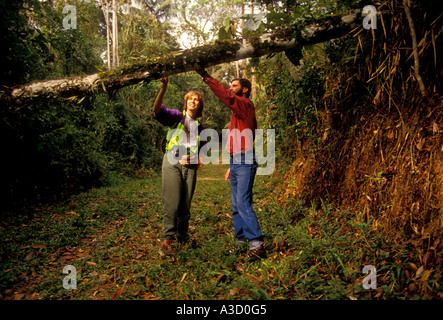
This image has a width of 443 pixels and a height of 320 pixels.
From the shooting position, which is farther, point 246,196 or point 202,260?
point 246,196

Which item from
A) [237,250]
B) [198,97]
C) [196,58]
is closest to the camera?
[196,58]

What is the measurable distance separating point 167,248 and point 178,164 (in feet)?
3.79

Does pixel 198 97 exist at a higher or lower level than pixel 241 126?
higher

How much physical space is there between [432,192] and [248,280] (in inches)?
84.8

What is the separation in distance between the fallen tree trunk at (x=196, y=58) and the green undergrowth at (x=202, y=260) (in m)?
2.10

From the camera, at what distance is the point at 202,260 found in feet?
11.5

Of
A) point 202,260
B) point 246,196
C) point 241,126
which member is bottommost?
point 202,260

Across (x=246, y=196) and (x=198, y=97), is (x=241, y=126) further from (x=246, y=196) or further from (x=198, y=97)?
(x=246, y=196)

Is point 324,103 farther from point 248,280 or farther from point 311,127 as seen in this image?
point 248,280

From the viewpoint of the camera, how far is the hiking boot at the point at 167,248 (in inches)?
143

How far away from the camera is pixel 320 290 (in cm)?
255

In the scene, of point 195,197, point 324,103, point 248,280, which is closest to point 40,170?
point 195,197

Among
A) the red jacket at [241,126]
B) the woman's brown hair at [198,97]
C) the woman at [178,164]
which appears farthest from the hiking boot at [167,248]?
the woman's brown hair at [198,97]

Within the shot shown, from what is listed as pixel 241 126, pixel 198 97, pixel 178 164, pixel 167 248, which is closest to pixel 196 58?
pixel 198 97
